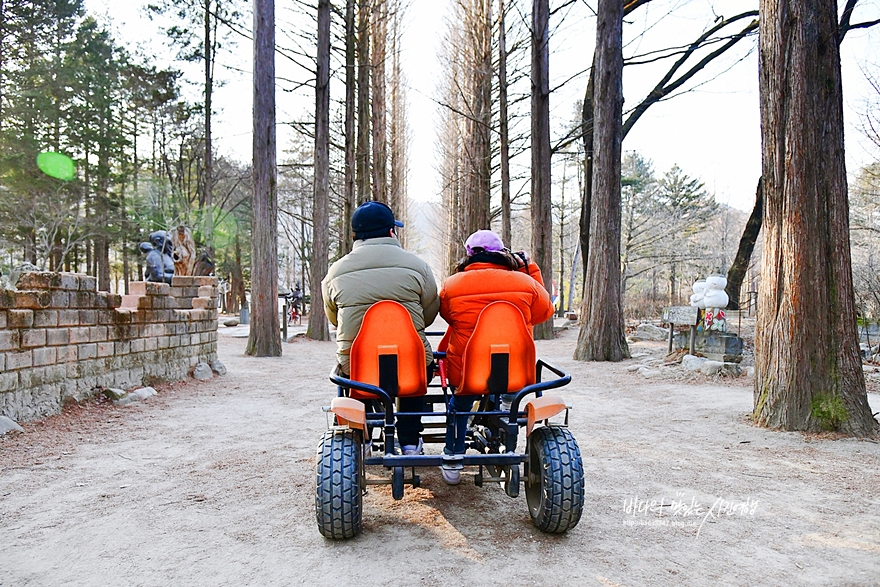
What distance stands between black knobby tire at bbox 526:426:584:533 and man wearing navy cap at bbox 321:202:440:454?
70cm

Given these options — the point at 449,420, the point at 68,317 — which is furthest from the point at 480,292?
the point at 68,317

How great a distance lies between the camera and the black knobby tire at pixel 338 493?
2891 millimetres

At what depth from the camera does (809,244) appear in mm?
5473

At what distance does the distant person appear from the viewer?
3330 mm

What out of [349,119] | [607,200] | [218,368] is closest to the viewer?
[218,368]

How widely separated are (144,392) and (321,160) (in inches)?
344

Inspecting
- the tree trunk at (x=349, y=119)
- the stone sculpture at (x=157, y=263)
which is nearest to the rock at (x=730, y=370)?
the stone sculpture at (x=157, y=263)

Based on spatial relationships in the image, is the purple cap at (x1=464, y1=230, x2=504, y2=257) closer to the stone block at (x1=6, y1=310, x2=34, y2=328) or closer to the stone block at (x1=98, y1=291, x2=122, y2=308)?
the stone block at (x1=6, y1=310, x2=34, y2=328)

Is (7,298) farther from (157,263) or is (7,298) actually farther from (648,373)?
(648,373)

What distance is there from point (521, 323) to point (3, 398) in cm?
480

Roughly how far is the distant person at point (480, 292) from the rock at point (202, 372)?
683 cm

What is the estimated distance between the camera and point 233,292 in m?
35.5

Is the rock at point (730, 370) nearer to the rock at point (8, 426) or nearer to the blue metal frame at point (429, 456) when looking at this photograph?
the blue metal frame at point (429, 456)

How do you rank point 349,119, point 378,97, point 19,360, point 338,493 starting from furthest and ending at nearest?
point 378,97, point 349,119, point 19,360, point 338,493
